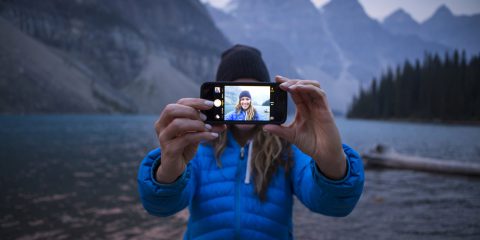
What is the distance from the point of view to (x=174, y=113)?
2.17 meters

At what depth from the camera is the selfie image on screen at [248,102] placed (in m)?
2.68

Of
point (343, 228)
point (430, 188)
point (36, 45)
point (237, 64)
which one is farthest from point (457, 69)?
point (36, 45)

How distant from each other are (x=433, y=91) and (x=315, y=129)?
124577 mm

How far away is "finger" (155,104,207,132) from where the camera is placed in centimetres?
216

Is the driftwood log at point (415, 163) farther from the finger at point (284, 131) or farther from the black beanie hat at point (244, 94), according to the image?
the black beanie hat at point (244, 94)

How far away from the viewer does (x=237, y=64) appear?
3.71 meters

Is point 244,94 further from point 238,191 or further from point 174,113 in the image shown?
point 238,191

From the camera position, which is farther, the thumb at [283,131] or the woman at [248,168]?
the thumb at [283,131]

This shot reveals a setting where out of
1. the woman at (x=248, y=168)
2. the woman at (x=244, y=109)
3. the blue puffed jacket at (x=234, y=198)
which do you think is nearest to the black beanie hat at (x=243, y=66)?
the woman at (x=248, y=168)

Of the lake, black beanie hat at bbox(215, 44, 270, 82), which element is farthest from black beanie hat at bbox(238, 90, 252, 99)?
the lake

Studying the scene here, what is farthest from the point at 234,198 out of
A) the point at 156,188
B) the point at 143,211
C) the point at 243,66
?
the point at 143,211

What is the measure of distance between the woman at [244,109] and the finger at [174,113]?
0.51 m

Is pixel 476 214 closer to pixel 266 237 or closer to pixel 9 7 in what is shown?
pixel 266 237

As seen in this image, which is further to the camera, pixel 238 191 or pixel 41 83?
pixel 41 83
